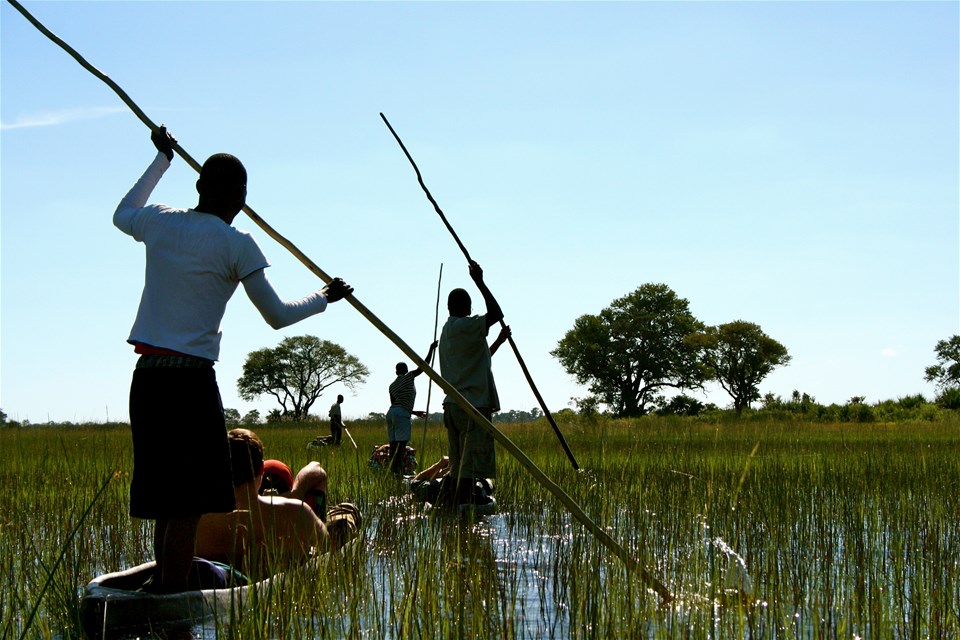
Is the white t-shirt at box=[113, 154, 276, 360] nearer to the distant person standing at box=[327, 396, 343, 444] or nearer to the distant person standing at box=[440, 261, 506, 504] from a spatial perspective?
the distant person standing at box=[440, 261, 506, 504]

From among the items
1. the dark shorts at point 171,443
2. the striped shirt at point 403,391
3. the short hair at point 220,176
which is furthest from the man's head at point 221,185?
the striped shirt at point 403,391

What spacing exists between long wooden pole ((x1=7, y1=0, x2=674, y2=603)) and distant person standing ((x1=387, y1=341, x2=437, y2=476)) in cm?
734

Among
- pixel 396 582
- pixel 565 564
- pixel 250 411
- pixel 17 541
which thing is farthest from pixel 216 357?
pixel 250 411

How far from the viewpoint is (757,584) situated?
13.4 ft

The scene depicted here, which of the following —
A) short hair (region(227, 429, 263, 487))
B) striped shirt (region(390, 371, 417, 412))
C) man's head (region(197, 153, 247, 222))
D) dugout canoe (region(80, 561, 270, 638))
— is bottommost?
dugout canoe (region(80, 561, 270, 638))

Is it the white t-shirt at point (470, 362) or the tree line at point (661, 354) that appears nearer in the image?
the white t-shirt at point (470, 362)

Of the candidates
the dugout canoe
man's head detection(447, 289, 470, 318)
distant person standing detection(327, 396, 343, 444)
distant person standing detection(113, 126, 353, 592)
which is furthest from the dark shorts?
distant person standing detection(327, 396, 343, 444)

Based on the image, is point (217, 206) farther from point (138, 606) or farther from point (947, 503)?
point (947, 503)

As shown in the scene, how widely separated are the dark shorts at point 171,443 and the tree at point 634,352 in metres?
59.5

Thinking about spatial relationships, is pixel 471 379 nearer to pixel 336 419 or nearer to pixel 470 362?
pixel 470 362

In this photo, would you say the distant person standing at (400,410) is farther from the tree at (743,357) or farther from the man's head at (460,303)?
the tree at (743,357)

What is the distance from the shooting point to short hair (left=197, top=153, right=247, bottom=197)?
13.4 feet

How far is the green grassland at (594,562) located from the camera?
3709mm

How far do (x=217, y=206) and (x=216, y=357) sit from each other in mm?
645
